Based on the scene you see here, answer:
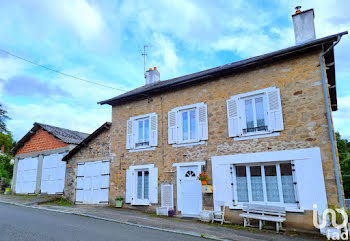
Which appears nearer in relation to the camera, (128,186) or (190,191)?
(190,191)

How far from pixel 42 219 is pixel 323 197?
27.8ft

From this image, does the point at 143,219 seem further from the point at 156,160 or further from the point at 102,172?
the point at 102,172

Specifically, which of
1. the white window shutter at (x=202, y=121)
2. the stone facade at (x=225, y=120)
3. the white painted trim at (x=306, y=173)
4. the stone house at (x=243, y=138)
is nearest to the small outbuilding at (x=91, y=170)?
the stone facade at (x=225, y=120)

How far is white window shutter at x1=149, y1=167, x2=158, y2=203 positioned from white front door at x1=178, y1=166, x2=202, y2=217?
1096mm

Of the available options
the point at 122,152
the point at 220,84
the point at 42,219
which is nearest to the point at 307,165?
the point at 220,84

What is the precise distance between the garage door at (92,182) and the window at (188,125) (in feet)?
14.3

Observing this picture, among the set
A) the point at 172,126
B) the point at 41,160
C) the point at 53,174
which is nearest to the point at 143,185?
the point at 172,126

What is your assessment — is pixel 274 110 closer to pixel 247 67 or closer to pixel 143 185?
pixel 247 67

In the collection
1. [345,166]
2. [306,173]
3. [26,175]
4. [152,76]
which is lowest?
[306,173]

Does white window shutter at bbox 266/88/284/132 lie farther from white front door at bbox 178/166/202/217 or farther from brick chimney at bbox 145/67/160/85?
brick chimney at bbox 145/67/160/85

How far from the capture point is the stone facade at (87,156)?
12.4 meters

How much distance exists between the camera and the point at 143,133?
37.0 ft

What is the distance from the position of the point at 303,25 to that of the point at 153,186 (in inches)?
322

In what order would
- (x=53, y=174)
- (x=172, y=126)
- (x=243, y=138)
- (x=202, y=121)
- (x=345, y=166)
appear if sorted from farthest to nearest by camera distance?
1. (x=345, y=166)
2. (x=53, y=174)
3. (x=172, y=126)
4. (x=202, y=121)
5. (x=243, y=138)
